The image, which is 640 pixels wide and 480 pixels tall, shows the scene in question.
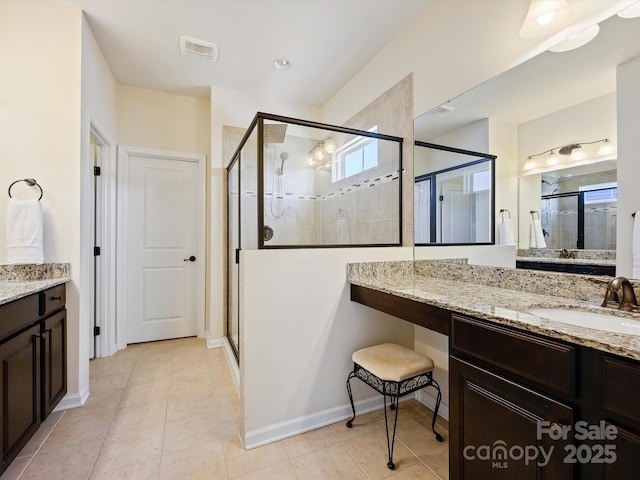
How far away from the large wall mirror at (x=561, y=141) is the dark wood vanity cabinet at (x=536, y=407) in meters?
0.65

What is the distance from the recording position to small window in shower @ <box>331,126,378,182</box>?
2459 millimetres

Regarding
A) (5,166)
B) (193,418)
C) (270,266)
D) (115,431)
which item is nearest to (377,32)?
(270,266)

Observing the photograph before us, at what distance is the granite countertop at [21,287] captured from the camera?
141 cm

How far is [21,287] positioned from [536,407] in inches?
97.2

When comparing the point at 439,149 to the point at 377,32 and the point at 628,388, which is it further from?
the point at 628,388

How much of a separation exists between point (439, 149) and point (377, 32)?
3.57ft

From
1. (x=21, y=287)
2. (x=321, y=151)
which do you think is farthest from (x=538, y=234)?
(x=21, y=287)

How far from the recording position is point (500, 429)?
1006mm

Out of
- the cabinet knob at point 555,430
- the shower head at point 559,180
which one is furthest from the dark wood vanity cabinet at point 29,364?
the shower head at point 559,180

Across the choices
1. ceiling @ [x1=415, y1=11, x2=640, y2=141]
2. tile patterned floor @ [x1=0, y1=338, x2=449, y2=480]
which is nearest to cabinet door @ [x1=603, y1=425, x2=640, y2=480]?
tile patterned floor @ [x1=0, y1=338, x2=449, y2=480]

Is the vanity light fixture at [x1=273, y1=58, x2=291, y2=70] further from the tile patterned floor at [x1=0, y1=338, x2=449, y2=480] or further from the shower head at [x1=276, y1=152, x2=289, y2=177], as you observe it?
the tile patterned floor at [x1=0, y1=338, x2=449, y2=480]

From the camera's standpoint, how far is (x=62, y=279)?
1956mm

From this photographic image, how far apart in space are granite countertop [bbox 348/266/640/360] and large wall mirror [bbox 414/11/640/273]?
236mm

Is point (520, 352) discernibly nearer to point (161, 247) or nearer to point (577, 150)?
point (577, 150)
